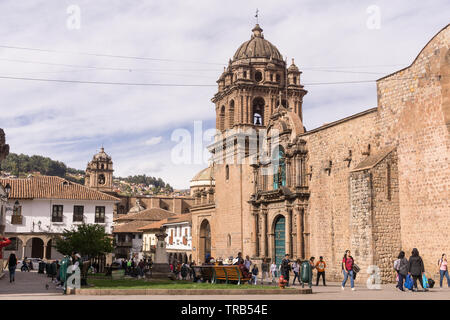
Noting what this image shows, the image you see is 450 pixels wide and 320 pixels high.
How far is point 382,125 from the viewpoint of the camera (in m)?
20.5

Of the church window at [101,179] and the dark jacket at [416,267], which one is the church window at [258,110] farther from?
the church window at [101,179]

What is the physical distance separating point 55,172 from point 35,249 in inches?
5305

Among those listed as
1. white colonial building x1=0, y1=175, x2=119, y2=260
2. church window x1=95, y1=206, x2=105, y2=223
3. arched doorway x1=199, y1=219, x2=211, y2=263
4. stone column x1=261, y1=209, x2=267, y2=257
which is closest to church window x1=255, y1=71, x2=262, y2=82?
arched doorway x1=199, y1=219, x2=211, y2=263

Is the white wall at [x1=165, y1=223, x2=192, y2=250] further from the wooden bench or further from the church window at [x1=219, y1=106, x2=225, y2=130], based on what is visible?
the wooden bench

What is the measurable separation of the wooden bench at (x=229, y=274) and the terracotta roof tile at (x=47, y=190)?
80.2 ft

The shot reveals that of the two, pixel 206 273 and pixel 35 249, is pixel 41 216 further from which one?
pixel 206 273

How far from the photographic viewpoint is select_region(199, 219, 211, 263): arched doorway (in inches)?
1635

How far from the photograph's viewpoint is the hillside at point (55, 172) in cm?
15050

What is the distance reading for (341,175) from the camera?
2302 centimetres

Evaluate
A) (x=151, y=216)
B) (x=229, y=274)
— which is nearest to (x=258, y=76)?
(x=229, y=274)

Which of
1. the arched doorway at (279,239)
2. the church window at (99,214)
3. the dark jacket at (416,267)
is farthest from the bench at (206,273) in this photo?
the church window at (99,214)
